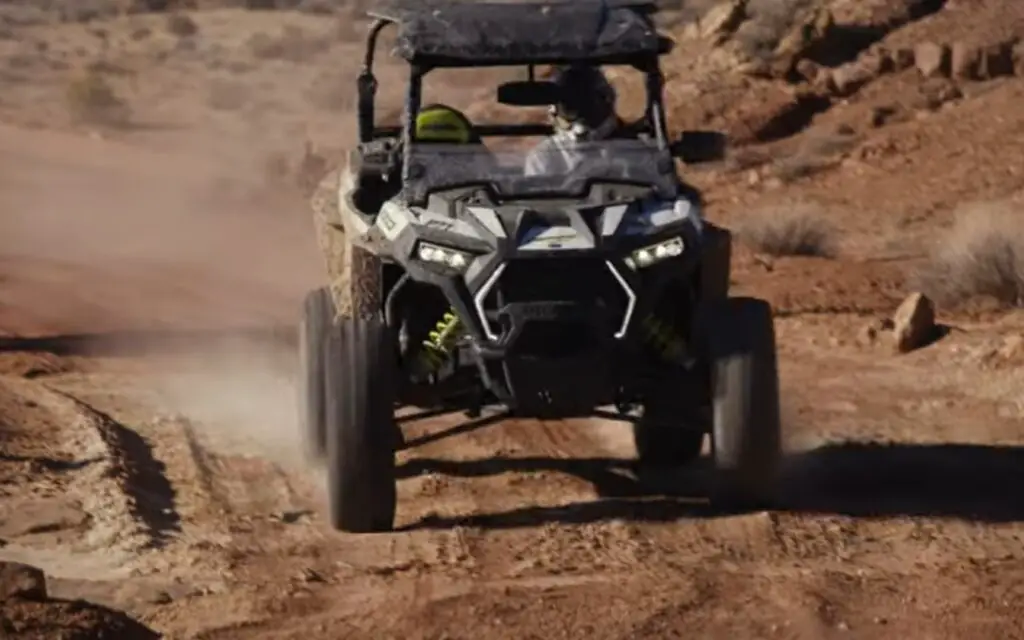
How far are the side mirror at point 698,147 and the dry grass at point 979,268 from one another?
6168 mm

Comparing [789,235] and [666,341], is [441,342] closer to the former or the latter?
[666,341]

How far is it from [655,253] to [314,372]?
1934 millimetres

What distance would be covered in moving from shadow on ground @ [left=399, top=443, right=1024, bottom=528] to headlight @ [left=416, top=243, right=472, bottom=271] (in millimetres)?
1227

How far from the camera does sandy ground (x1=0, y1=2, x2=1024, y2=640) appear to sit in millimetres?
7910

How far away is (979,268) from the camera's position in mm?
15992

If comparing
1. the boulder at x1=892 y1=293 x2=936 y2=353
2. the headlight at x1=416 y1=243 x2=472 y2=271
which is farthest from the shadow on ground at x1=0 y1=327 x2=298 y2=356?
the headlight at x1=416 y1=243 x2=472 y2=271

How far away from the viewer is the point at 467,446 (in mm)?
11273

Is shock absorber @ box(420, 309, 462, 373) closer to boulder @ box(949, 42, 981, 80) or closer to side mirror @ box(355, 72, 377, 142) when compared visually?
side mirror @ box(355, 72, 377, 142)

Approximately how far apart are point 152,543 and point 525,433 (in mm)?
3037

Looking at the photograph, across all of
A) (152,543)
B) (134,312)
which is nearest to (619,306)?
(152,543)

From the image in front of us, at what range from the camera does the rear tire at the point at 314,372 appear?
9.95 m

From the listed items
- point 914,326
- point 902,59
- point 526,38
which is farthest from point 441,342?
point 902,59

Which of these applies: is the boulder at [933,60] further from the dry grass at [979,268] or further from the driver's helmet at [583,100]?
the driver's helmet at [583,100]

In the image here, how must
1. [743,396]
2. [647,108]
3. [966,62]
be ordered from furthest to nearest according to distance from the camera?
[966,62], [647,108], [743,396]
